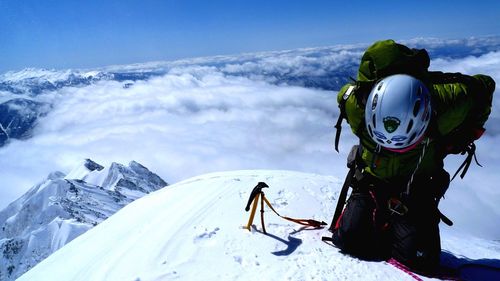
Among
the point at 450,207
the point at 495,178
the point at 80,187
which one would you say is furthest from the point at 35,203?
the point at 495,178

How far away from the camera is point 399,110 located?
310cm

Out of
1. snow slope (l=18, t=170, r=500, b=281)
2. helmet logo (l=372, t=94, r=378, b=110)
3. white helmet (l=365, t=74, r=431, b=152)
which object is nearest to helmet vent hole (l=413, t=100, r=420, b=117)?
white helmet (l=365, t=74, r=431, b=152)

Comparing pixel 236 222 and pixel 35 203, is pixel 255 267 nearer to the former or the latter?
pixel 236 222

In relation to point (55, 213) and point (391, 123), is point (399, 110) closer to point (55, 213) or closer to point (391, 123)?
point (391, 123)

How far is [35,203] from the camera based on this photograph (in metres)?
147

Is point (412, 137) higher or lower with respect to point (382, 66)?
lower

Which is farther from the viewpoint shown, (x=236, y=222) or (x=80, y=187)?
(x=80, y=187)

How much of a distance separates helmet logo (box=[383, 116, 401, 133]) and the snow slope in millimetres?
1567

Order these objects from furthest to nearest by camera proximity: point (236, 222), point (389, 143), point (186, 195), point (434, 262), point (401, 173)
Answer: point (186, 195), point (236, 222), point (401, 173), point (434, 262), point (389, 143)

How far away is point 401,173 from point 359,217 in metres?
0.70

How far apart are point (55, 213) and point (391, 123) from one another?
153 meters

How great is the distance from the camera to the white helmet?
121 inches

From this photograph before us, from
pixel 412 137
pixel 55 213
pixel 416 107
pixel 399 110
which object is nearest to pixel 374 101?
pixel 399 110

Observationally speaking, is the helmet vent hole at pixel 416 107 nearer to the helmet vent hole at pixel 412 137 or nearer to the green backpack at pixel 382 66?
the helmet vent hole at pixel 412 137
